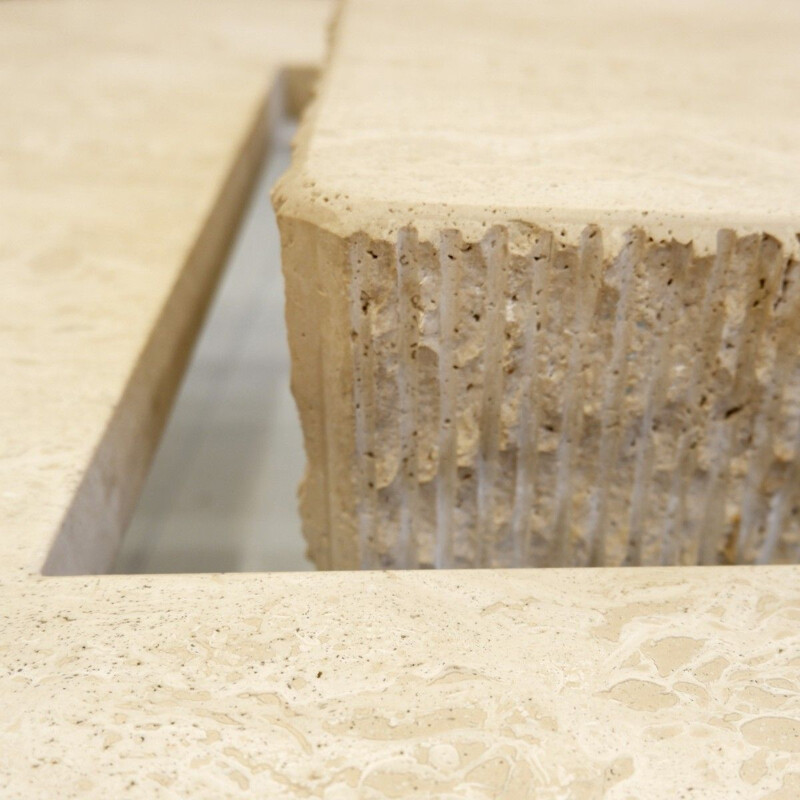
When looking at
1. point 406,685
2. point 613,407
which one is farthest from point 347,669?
point 613,407

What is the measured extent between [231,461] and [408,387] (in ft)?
3.37

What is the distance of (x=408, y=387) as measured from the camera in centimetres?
113

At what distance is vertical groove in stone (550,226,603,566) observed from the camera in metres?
1.05

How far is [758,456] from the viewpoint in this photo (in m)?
1.21

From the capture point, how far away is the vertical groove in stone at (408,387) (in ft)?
3.44

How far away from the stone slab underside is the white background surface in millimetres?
542

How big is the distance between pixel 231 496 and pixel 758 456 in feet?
3.65

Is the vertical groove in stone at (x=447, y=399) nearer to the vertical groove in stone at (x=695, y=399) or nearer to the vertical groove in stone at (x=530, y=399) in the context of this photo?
the vertical groove in stone at (x=530, y=399)

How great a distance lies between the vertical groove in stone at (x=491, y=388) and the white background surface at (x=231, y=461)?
0.57 m

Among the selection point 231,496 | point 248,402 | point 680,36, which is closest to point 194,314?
point 231,496

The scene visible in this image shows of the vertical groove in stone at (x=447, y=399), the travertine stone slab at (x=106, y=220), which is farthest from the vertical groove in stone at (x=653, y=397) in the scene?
the travertine stone slab at (x=106, y=220)

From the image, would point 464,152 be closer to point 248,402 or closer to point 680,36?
point 680,36

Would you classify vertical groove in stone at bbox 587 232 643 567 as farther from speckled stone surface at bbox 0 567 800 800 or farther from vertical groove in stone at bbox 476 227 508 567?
speckled stone surface at bbox 0 567 800 800

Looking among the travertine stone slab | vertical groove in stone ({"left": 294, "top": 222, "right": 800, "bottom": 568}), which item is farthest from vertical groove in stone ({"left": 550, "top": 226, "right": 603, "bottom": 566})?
the travertine stone slab
